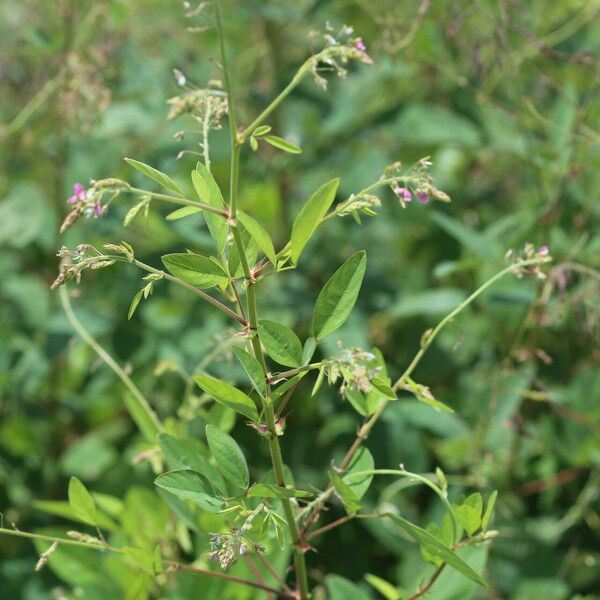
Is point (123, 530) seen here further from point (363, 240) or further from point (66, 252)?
point (363, 240)

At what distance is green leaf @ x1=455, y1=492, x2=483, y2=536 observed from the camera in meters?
0.77

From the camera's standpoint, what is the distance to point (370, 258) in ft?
5.95

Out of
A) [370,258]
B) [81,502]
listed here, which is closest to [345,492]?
[81,502]

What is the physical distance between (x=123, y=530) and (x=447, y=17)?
0.93 meters

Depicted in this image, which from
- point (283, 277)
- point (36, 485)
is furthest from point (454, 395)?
point (36, 485)

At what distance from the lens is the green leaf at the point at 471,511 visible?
2.51 ft

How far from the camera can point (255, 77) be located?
189cm

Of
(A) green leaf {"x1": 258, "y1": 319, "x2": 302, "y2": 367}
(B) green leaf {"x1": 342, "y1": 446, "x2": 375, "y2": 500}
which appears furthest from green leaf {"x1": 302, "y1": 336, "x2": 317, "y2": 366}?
(B) green leaf {"x1": 342, "y1": 446, "x2": 375, "y2": 500}

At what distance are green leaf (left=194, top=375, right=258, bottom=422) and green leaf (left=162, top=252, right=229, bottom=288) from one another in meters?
0.08

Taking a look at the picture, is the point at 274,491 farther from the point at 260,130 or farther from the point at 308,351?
the point at 260,130

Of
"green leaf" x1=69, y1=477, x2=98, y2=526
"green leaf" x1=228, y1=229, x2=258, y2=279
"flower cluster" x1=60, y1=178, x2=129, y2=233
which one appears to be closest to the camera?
"flower cluster" x1=60, y1=178, x2=129, y2=233

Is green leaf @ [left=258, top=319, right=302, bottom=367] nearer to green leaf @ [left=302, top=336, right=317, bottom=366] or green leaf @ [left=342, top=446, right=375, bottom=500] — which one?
green leaf @ [left=302, top=336, right=317, bottom=366]

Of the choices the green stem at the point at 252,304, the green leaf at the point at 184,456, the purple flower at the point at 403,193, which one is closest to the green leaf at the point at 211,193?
the green stem at the point at 252,304

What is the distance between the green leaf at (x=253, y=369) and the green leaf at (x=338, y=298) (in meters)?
0.06
